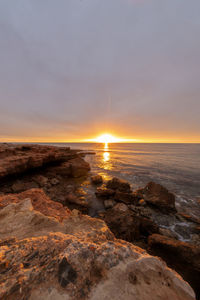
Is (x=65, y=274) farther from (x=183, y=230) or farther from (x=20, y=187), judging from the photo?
(x=20, y=187)

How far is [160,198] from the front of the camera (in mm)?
7641

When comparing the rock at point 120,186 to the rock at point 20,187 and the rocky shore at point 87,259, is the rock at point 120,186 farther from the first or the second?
the rock at point 20,187

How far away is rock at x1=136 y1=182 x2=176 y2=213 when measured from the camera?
23.7ft

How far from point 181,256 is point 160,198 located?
14.3ft

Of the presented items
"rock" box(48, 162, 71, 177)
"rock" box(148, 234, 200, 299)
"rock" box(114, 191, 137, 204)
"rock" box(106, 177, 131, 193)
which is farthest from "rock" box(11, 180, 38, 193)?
"rock" box(148, 234, 200, 299)

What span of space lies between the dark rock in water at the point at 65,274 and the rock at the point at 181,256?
417cm

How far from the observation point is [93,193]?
9.25 m

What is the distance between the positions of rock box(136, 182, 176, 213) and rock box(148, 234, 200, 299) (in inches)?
145

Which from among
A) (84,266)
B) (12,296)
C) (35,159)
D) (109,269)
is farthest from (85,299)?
(35,159)

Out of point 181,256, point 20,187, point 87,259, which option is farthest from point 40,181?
point 181,256

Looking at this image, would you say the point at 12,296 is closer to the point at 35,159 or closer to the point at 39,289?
the point at 39,289

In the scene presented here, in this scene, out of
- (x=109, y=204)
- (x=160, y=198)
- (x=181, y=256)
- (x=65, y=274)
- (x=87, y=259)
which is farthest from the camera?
(x=160, y=198)

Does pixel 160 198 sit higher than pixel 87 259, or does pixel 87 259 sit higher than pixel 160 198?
pixel 87 259

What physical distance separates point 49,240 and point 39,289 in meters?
0.86
